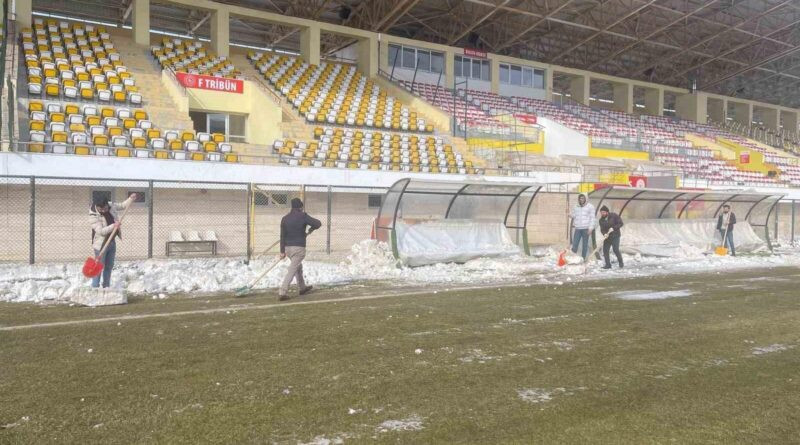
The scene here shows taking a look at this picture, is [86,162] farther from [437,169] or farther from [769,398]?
[769,398]

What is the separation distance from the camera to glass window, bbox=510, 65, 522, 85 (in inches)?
1610

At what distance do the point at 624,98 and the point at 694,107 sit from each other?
842cm

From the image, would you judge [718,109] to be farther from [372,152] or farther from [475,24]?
[372,152]

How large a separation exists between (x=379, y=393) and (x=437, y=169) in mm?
17850

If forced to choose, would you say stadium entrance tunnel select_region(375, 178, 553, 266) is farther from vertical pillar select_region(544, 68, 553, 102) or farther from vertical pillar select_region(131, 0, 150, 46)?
vertical pillar select_region(544, 68, 553, 102)

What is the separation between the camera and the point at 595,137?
3409 centimetres

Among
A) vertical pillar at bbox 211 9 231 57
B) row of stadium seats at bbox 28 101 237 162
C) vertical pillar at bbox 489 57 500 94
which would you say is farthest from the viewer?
vertical pillar at bbox 489 57 500 94

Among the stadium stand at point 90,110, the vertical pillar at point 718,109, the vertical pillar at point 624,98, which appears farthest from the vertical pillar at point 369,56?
the vertical pillar at point 718,109

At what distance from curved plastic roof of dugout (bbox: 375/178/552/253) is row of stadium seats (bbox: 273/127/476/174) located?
4651 millimetres

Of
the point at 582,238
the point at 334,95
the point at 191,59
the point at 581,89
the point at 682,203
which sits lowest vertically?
the point at 582,238

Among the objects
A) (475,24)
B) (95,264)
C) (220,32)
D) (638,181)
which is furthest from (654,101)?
(95,264)

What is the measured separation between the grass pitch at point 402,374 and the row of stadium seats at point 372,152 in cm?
1189

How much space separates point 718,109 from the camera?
5216 cm

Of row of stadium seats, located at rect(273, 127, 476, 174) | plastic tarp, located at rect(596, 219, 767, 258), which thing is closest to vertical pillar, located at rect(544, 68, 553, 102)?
row of stadium seats, located at rect(273, 127, 476, 174)
